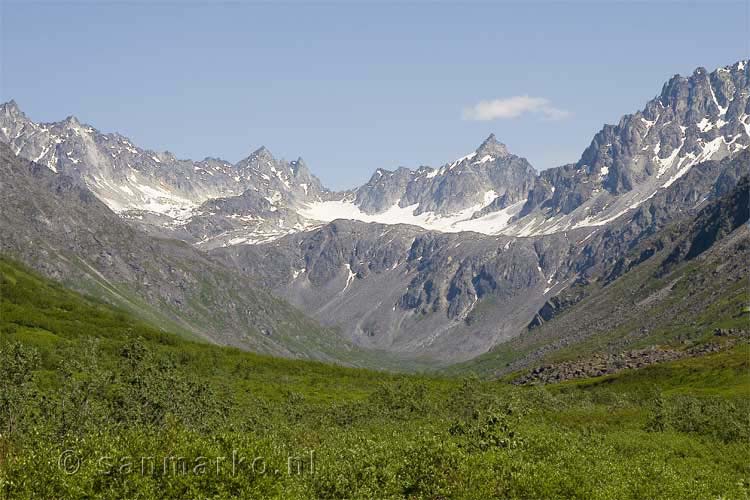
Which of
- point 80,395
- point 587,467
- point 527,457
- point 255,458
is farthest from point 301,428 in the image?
point 255,458

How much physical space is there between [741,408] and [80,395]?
5295 inches

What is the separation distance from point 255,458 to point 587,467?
42242 mm

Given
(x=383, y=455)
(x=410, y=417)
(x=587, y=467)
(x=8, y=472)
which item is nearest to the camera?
(x=8, y=472)

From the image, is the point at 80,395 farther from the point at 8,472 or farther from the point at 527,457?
the point at 527,457

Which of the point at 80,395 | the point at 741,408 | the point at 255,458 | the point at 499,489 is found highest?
the point at 80,395

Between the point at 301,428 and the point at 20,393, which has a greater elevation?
the point at 20,393

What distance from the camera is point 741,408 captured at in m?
176

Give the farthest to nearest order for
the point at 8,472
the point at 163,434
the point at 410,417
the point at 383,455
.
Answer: the point at 410,417 < the point at 383,455 < the point at 163,434 < the point at 8,472

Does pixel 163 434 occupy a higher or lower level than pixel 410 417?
higher

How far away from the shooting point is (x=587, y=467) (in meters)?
95.1

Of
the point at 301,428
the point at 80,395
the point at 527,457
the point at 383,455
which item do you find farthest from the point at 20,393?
the point at 527,457

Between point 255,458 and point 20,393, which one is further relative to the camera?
point 20,393

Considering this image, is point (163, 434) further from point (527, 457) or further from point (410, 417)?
point (410, 417)

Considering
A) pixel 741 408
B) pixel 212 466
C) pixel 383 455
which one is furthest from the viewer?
pixel 741 408
